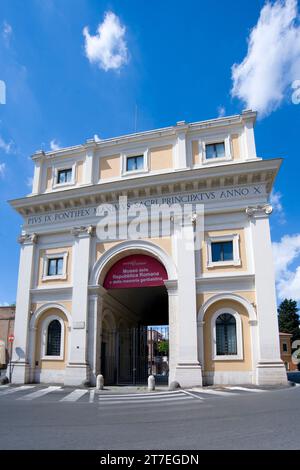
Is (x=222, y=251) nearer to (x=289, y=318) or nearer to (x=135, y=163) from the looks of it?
(x=135, y=163)

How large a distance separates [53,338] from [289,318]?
62.9 metres

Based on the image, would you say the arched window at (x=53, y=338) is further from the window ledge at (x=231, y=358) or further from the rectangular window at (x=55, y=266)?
the window ledge at (x=231, y=358)

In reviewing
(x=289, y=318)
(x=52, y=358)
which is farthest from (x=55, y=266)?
(x=289, y=318)

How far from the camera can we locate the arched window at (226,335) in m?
17.8

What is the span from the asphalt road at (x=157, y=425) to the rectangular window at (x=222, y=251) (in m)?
8.52

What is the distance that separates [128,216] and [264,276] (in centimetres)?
774

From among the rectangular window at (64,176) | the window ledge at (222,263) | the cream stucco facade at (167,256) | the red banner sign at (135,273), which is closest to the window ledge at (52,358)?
the cream stucco facade at (167,256)

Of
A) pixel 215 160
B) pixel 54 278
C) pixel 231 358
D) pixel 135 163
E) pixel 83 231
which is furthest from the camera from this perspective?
pixel 135 163

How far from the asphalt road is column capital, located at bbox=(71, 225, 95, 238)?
11.0 m

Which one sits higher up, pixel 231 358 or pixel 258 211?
pixel 258 211

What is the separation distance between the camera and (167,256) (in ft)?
64.0

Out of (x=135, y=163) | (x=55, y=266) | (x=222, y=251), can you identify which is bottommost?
(x=55, y=266)

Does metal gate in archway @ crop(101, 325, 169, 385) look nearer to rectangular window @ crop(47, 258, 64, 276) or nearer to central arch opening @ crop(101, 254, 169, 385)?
central arch opening @ crop(101, 254, 169, 385)

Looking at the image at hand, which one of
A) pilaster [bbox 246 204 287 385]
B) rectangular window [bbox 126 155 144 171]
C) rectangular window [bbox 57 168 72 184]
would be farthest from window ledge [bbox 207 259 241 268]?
rectangular window [bbox 57 168 72 184]
